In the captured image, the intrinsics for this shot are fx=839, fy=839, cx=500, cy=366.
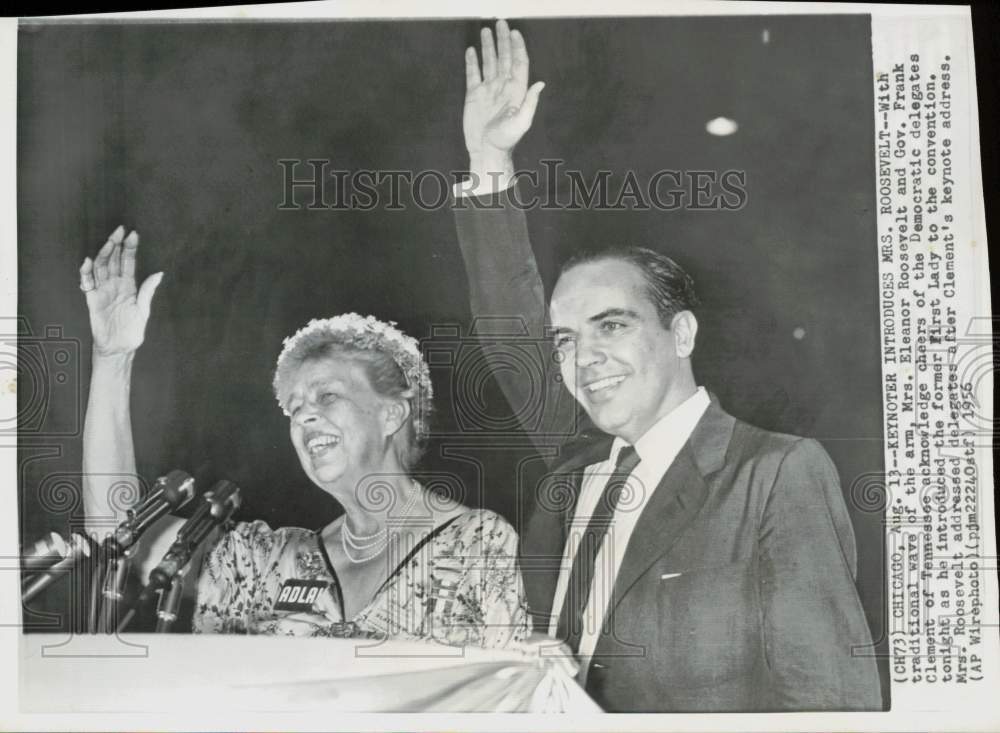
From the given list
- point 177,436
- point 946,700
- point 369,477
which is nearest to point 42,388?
point 177,436

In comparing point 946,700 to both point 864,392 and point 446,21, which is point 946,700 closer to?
point 864,392

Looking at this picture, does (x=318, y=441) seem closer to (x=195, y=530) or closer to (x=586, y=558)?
(x=195, y=530)

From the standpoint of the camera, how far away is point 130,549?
2367mm

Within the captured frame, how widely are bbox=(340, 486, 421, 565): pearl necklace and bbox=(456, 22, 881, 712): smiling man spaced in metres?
0.34

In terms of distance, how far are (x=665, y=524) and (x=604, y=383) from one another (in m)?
0.42

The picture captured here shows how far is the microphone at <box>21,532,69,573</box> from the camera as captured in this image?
7.77ft

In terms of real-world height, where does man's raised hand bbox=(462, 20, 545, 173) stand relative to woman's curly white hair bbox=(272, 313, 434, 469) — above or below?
above

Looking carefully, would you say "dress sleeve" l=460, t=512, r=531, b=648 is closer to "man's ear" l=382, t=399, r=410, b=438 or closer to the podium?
the podium

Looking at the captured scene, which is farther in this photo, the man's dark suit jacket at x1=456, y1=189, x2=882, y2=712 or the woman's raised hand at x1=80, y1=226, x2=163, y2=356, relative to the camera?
the woman's raised hand at x1=80, y1=226, x2=163, y2=356

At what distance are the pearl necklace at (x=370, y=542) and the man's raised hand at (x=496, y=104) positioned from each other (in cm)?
97

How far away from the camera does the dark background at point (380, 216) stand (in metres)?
2.35

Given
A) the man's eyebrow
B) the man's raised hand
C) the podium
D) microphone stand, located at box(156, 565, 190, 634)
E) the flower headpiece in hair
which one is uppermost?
the man's raised hand

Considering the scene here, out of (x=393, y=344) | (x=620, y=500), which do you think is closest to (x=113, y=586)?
(x=393, y=344)

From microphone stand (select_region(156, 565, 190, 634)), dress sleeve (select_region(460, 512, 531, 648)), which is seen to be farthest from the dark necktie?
microphone stand (select_region(156, 565, 190, 634))
